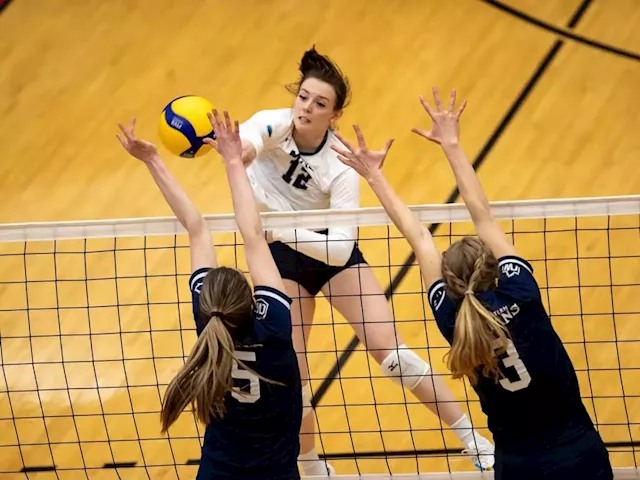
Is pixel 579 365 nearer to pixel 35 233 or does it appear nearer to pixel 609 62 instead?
pixel 609 62

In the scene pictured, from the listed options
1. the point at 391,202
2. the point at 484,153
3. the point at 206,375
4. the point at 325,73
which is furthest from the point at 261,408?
A: the point at 484,153

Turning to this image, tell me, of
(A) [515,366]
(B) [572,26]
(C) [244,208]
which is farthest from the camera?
(B) [572,26]

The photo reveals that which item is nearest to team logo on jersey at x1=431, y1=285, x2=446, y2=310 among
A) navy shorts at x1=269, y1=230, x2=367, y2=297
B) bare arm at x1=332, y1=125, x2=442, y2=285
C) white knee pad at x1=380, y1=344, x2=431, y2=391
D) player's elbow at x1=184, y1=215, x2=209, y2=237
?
bare arm at x1=332, y1=125, x2=442, y2=285

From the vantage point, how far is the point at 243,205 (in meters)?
3.61

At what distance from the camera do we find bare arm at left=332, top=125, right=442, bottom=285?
355cm

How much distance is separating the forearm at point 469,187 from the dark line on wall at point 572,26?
3942mm

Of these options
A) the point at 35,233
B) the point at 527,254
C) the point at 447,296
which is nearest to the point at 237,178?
the point at 447,296

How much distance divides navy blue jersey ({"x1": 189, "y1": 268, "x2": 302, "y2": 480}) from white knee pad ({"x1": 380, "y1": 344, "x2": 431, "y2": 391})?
1139 millimetres

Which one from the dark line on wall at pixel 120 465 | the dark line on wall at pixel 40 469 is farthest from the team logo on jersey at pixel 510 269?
the dark line on wall at pixel 40 469

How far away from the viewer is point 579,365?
5.54m

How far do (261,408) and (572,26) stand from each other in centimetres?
513

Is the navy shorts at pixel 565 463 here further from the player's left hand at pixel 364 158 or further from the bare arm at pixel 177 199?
the bare arm at pixel 177 199

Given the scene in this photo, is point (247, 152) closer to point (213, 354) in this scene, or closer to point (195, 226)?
point (195, 226)

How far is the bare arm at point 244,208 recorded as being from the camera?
3484 mm
